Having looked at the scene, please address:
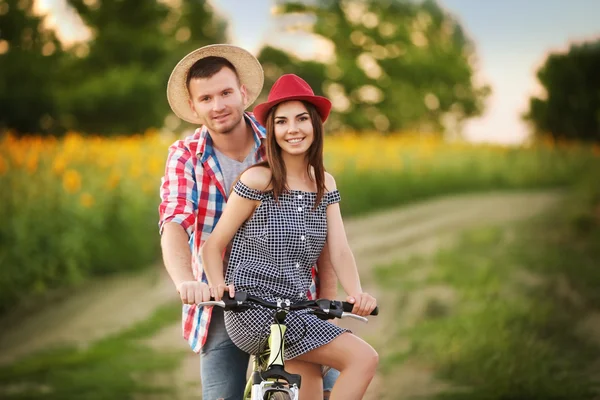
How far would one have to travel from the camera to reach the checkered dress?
2.96 metres

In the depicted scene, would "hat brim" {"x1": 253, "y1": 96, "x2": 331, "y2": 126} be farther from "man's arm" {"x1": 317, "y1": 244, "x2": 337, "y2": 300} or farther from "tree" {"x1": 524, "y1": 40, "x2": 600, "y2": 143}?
"tree" {"x1": 524, "y1": 40, "x2": 600, "y2": 143}

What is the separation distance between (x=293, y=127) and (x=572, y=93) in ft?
34.3

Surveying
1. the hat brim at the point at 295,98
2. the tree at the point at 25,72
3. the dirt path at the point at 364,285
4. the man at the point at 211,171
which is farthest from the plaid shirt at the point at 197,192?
the tree at the point at 25,72

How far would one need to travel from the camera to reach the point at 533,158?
43.8ft

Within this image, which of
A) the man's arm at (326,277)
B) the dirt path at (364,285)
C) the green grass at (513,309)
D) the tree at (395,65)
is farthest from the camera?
the tree at (395,65)

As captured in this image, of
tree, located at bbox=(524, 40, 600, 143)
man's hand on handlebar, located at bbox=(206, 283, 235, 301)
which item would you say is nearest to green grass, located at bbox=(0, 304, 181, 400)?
man's hand on handlebar, located at bbox=(206, 283, 235, 301)

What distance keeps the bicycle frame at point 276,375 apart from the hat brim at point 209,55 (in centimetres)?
96

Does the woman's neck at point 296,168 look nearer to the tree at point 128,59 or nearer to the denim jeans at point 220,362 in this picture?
the denim jeans at point 220,362

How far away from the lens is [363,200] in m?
12.5

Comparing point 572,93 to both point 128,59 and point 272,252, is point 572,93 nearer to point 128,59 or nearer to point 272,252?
point 128,59

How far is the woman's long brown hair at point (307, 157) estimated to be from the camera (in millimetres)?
3039

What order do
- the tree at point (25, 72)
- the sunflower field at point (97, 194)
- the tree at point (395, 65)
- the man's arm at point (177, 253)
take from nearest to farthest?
the man's arm at point (177, 253)
the sunflower field at point (97, 194)
the tree at point (25, 72)
the tree at point (395, 65)

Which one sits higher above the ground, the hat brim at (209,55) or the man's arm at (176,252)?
the hat brim at (209,55)

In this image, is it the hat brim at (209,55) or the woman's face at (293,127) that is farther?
the hat brim at (209,55)
